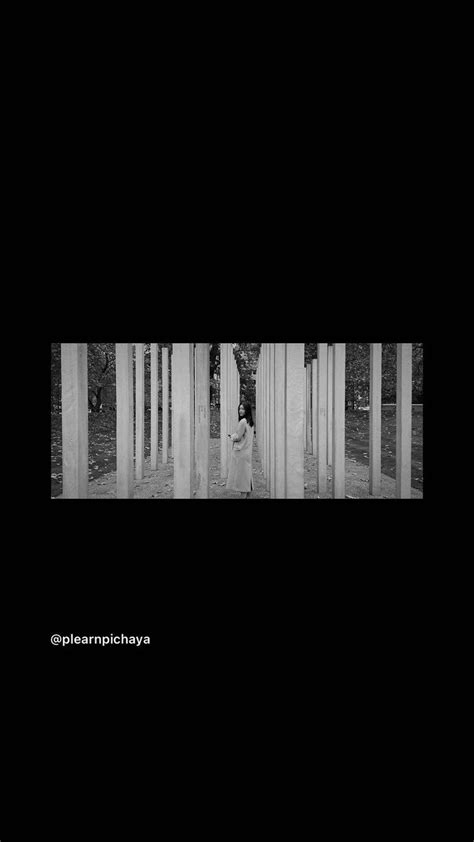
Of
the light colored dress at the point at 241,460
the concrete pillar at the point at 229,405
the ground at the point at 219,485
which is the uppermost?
the concrete pillar at the point at 229,405

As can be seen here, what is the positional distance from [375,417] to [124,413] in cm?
552

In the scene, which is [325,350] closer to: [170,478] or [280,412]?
[280,412]

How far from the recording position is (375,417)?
962cm

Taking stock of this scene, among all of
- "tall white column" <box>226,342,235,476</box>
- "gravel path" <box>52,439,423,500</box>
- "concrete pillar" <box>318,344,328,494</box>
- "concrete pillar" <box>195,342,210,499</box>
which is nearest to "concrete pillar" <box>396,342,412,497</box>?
"gravel path" <box>52,439,423,500</box>

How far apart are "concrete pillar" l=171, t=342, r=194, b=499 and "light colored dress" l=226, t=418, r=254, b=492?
5.57 ft

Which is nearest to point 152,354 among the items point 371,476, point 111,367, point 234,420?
point 234,420

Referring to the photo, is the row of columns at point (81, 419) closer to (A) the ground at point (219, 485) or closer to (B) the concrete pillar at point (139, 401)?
(A) the ground at point (219, 485)

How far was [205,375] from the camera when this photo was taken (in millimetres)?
7551

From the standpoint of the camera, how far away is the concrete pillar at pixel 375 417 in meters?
9.20

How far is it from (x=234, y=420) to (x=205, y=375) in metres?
5.71

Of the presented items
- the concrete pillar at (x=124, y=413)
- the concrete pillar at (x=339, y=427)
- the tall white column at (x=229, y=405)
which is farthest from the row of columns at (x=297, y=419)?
the tall white column at (x=229, y=405)

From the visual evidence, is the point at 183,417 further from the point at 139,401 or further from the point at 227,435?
the point at 227,435

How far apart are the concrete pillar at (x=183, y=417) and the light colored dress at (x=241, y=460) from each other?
170cm

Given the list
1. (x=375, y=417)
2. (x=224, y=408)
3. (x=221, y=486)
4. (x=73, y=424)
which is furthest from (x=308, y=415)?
(x=73, y=424)
